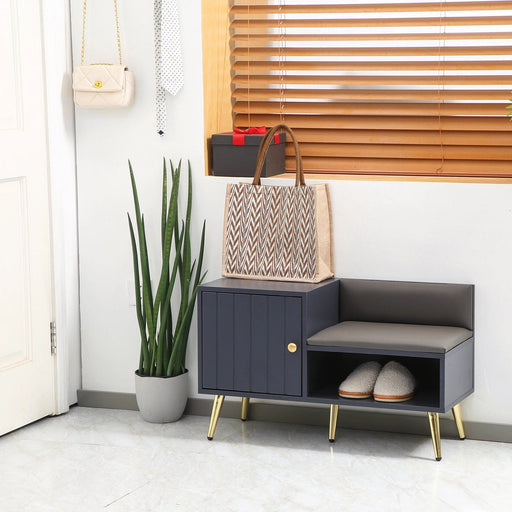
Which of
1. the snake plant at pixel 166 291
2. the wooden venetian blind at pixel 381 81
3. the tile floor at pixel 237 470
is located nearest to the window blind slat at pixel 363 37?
the wooden venetian blind at pixel 381 81

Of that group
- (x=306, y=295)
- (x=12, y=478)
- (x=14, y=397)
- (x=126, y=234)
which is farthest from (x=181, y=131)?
(x=12, y=478)

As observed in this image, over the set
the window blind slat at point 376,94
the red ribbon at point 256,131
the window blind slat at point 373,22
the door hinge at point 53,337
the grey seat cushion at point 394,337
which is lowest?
the door hinge at point 53,337

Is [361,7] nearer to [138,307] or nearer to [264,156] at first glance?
[264,156]

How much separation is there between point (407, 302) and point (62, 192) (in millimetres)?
1360

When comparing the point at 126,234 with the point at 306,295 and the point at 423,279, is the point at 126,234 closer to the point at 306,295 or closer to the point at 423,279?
the point at 306,295

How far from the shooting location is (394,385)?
3084 mm

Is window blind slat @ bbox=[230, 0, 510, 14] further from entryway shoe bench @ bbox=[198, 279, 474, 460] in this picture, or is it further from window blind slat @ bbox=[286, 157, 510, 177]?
entryway shoe bench @ bbox=[198, 279, 474, 460]

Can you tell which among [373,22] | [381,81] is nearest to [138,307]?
[381,81]

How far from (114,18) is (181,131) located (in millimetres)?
492

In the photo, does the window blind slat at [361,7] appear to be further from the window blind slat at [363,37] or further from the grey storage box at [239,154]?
the grey storage box at [239,154]

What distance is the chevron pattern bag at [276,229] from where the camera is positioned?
3.23m

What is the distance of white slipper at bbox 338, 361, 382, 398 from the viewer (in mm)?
3109

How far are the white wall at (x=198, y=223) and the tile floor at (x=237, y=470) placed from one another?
0.29 meters

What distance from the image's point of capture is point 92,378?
12.3 feet
